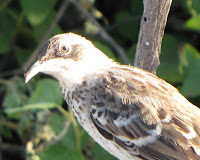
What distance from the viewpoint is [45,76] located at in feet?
16.1

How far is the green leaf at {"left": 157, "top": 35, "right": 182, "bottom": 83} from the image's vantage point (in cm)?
476

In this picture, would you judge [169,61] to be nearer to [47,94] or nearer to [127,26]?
[127,26]

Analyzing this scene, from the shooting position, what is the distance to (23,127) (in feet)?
15.4

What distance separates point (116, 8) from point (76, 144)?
2108 mm

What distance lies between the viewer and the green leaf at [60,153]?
4.14m

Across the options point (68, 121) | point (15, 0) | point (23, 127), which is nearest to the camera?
point (68, 121)

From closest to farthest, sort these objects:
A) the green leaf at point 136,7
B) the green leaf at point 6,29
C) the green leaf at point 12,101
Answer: the green leaf at point 12,101
the green leaf at point 6,29
the green leaf at point 136,7

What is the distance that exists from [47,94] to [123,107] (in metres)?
1.05

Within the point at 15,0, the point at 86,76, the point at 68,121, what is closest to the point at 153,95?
the point at 86,76

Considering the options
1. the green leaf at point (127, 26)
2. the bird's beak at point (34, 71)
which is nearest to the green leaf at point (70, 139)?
the bird's beak at point (34, 71)

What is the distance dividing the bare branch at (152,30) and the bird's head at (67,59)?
0.28 meters

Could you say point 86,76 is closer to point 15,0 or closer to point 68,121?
point 68,121

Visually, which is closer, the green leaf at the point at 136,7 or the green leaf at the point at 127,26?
the green leaf at the point at 136,7

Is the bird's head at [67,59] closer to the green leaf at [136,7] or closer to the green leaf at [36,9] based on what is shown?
the green leaf at [36,9]
